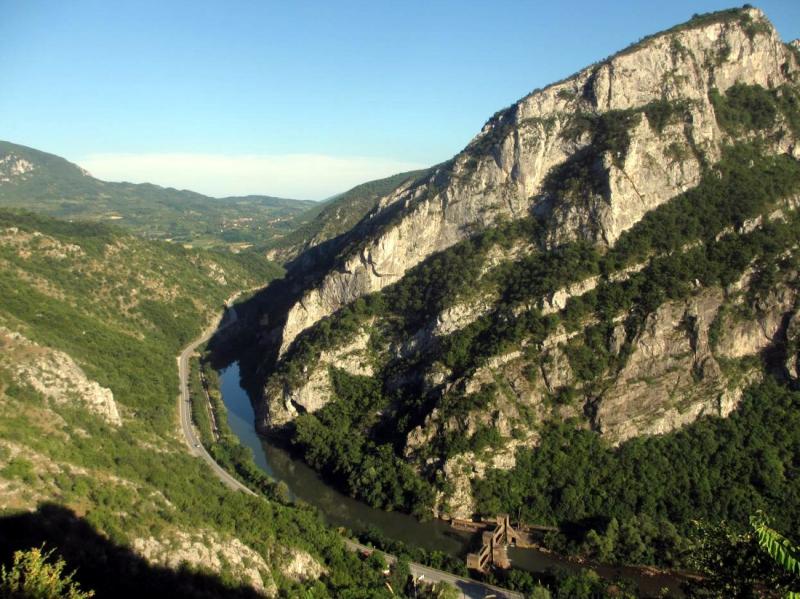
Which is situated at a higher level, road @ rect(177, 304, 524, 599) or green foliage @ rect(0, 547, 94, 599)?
green foliage @ rect(0, 547, 94, 599)

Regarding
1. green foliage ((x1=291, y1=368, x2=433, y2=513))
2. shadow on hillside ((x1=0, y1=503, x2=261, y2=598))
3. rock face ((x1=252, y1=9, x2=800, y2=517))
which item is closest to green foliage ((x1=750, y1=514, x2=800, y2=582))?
shadow on hillside ((x1=0, y1=503, x2=261, y2=598))

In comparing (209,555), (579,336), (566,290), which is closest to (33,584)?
(209,555)

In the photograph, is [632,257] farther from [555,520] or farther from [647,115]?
[555,520]

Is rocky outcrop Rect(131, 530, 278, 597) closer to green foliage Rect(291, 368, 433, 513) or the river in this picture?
the river

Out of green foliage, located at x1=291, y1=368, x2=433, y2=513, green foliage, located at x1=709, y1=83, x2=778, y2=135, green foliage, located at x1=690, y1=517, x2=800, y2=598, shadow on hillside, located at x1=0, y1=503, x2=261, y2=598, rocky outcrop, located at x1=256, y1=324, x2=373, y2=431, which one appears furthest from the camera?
green foliage, located at x1=709, y1=83, x2=778, y2=135

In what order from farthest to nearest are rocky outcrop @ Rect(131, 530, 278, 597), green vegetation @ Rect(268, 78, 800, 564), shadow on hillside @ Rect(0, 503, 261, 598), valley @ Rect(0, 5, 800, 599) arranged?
green vegetation @ Rect(268, 78, 800, 564) → valley @ Rect(0, 5, 800, 599) → rocky outcrop @ Rect(131, 530, 278, 597) → shadow on hillside @ Rect(0, 503, 261, 598)

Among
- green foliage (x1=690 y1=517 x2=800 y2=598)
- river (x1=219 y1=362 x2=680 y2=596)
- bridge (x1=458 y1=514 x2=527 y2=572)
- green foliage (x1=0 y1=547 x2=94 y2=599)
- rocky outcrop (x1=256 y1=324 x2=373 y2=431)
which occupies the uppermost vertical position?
green foliage (x1=690 y1=517 x2=800 y2=598)

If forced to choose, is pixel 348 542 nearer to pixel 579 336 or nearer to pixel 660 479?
pixel 660 479
